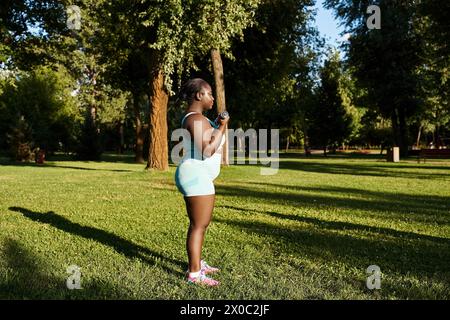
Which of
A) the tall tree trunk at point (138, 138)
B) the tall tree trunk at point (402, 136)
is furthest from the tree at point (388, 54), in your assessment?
the tall tree trunk at point (138, 138)

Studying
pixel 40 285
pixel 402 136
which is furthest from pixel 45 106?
pixel 40 285

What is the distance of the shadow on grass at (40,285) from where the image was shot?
438 cm

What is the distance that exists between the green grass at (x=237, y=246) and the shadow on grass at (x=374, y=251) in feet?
0.05

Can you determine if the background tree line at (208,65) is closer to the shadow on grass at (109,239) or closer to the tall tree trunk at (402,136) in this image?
the tall tree trunk at (402,136)

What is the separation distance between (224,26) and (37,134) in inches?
1140

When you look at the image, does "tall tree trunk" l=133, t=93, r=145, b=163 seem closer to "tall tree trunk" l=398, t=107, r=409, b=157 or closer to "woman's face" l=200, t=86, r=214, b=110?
"tall tree trunk" l=398, t=107, r=409, b=157

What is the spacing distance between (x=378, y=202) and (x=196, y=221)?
765 centimetres

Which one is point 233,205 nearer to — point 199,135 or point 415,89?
point 199,135

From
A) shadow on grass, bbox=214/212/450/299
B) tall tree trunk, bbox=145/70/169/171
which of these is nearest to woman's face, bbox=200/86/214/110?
shadow on grass, bbox=214/212/450/299

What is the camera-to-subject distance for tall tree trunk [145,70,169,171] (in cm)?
2222

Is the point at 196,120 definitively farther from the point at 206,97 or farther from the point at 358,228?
the point at 358,228

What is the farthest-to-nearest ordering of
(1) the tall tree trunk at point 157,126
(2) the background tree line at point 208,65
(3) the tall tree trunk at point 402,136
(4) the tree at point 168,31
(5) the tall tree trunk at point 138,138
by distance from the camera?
1. (3) the tall tree trunk at point 402,136
2. (5) the tall tree trunk at point 138,138
3. (1) the tall tree trunk at point 157,126
4. (2) the background tree line at point 208,65
5. (4) the tree at point 168,31
